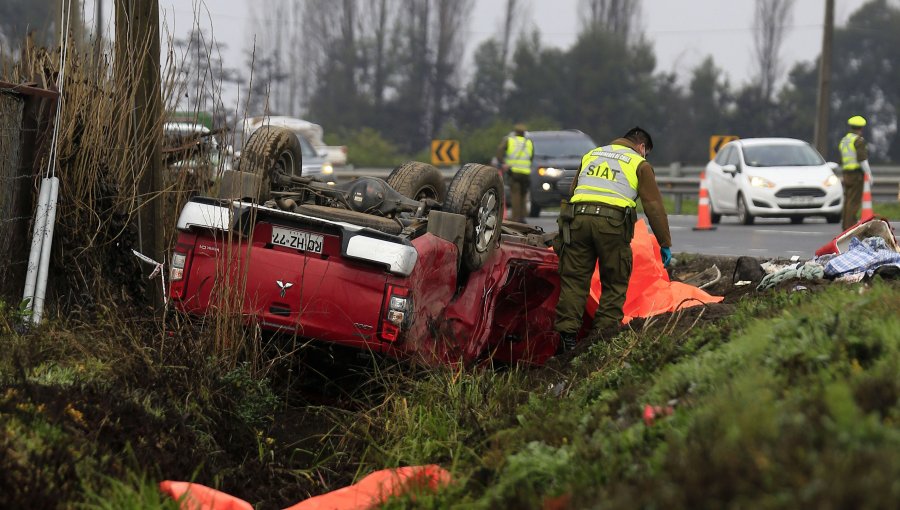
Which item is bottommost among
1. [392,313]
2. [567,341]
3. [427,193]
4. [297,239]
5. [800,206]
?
[567,341]

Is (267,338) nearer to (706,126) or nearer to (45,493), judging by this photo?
(45,493)

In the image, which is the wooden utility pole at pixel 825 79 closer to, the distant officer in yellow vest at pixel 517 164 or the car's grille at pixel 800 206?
the car's grille at pixel 800 206

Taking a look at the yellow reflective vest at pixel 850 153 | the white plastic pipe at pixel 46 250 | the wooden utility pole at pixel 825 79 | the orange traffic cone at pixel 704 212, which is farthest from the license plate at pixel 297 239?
the wooden utility pole at pixel 825 79

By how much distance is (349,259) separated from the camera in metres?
6.78

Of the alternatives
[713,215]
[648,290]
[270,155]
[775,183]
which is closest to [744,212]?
[775,183]

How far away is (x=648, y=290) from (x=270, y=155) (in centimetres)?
305

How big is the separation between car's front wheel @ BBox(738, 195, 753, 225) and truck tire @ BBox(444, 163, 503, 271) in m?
13.6

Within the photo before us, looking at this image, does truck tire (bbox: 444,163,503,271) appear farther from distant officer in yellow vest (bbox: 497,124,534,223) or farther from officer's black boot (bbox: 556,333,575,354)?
distant officer in yellow vest (bbox: 497,124,534,223)

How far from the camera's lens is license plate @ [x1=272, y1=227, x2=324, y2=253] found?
688 centimetres

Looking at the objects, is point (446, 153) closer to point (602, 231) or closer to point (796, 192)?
point (796, 192)

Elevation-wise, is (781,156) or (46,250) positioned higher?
(781,156)

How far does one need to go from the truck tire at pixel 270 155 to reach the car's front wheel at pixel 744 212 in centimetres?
1380

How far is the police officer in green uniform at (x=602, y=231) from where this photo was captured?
8406mm

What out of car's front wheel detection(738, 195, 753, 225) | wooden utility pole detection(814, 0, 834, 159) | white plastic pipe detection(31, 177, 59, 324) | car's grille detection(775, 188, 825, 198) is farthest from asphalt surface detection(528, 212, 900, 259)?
white plastic pipe detection(31, 177, 59, 324)
